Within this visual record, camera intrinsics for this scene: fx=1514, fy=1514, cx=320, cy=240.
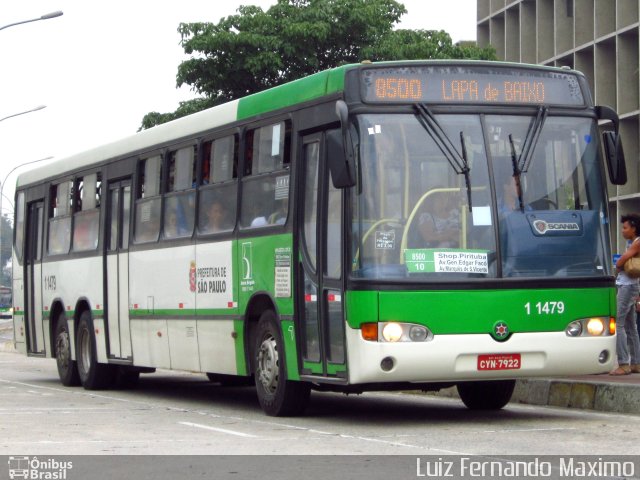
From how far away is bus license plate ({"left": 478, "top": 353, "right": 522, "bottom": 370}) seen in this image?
41.5ft

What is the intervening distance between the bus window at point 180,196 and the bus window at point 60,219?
14.6 feet

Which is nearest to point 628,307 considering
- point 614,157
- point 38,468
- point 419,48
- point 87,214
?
point 614,157

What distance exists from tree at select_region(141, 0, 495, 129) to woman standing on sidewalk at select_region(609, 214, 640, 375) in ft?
84.1

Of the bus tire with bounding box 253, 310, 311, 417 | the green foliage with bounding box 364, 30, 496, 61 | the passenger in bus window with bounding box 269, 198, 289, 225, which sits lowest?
the bus tire with bounding box 253, 310, 311, 417

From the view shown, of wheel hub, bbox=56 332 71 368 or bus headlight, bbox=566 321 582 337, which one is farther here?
wheel hub, bbox=56 332 71 368

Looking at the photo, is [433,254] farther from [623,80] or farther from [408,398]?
[623,80]

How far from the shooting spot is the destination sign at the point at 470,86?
13.0 meters

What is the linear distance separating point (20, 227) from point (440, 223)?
12546 millimetres

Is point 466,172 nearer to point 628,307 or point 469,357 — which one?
point 469,357

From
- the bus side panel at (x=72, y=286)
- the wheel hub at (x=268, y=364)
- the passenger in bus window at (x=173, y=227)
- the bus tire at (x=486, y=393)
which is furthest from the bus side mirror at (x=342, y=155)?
the bus side panel at (x=72, y=286)

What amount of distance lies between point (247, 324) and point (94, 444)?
3601 millimetres

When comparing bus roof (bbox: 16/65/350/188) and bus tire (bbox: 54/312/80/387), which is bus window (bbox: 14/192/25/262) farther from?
bus tire (bbox: 54/312/80/387)

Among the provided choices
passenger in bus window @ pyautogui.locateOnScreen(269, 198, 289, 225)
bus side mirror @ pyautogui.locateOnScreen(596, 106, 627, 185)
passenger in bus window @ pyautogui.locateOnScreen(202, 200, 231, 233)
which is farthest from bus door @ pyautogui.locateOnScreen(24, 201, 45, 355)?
bus side mirror @ pyautogui.locateOnScreen(596, 106, 627, 185)

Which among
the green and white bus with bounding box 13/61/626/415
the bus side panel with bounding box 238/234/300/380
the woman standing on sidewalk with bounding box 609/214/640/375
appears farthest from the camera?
the woman standing on sidewalk with bounding box 609/214/640/375
